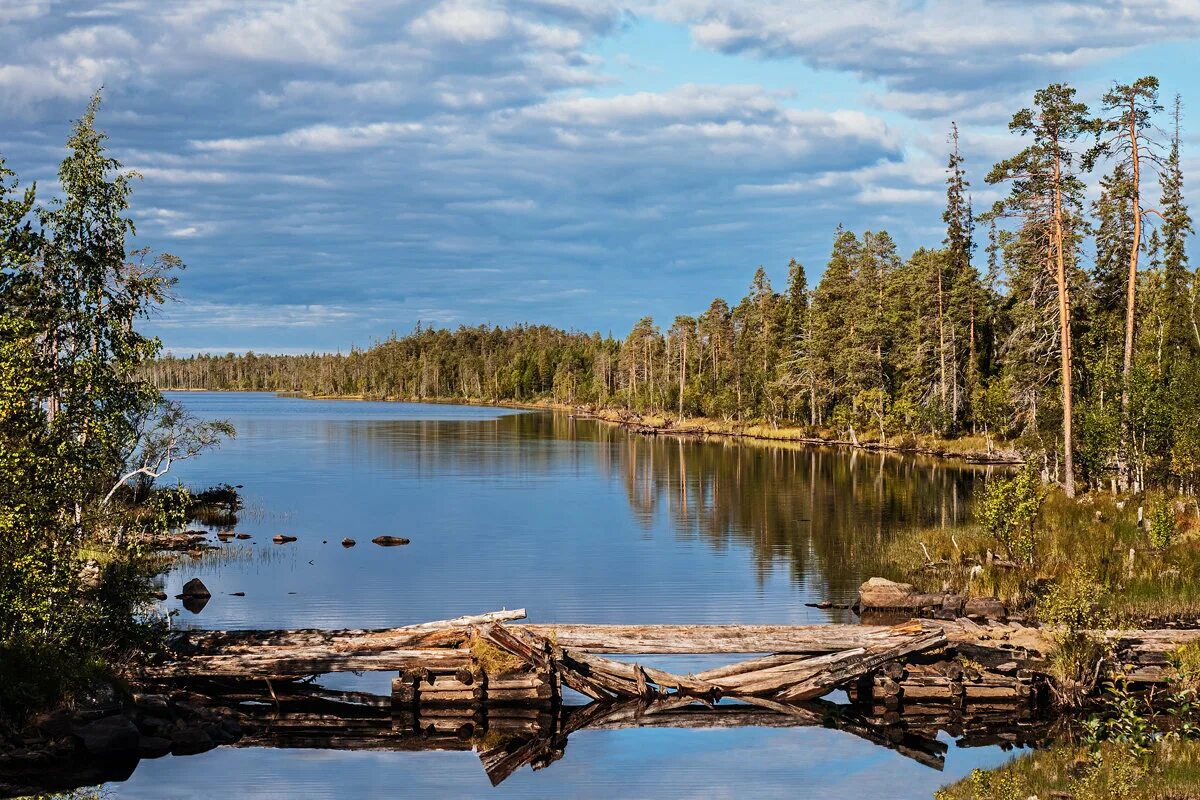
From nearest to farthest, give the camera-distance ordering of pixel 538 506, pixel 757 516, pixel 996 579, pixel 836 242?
pixel 996 579 → pixel 757 516 → pixel 538 506 → pixel 836 242

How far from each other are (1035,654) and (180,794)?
17.5 m

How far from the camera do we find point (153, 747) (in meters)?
19.7

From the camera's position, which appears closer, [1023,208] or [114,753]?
[114,753]

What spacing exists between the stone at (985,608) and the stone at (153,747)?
805 inches

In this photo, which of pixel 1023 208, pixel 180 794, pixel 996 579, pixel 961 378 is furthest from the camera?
pixel 961 378

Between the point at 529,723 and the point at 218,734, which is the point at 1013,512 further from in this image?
the point at 218,734

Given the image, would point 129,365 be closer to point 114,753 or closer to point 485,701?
point 114,753

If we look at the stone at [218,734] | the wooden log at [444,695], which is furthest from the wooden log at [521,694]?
the stone at [218,734]

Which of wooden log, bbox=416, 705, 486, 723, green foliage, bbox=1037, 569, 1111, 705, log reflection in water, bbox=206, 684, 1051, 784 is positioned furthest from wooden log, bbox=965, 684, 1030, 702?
wooden log, bbox=416, 705, 486, 723

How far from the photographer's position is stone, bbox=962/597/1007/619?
93.1 ft

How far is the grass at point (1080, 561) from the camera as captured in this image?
27.3 metres

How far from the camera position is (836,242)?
117m

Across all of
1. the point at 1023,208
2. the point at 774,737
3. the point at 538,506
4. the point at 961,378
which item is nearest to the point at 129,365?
the point at 774,737

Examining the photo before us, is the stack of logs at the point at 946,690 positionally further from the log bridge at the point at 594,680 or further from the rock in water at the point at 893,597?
the rock in water at the point at 893,597
